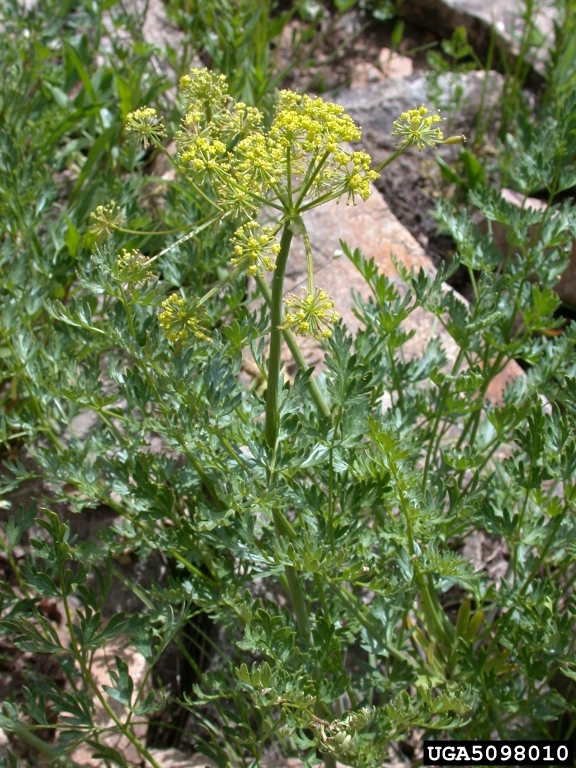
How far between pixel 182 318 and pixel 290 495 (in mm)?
474

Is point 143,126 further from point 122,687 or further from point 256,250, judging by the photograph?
point 122,687

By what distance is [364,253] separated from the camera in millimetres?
2959

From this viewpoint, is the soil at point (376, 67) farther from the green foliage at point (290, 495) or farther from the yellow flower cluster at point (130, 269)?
the yellow flower cluster at point (130, 269)

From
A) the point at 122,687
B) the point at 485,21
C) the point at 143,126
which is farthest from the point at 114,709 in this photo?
the point at 485,21

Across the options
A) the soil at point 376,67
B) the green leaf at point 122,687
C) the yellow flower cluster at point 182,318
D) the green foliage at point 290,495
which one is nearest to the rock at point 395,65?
the soil at point 376,67

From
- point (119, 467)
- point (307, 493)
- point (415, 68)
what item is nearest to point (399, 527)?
point (307, 493)

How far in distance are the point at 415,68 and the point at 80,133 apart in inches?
76.6

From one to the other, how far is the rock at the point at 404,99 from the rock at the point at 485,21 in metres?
0.21

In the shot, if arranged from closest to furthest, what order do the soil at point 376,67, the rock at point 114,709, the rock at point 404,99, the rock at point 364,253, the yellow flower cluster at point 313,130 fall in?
the yellow flower cluster at point 313,130 → the rock at point 114,709 → the rock at point 364,253 → the soil at point 376,67 → the rock at point 404,99

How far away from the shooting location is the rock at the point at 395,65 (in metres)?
4.18

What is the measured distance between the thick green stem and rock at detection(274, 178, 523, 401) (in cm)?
113

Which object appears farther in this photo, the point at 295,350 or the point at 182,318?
the point at 295,350

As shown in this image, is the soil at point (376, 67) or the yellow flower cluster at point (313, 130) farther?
the soil at point (376, 67)

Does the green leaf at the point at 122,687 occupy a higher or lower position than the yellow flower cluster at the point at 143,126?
lower
